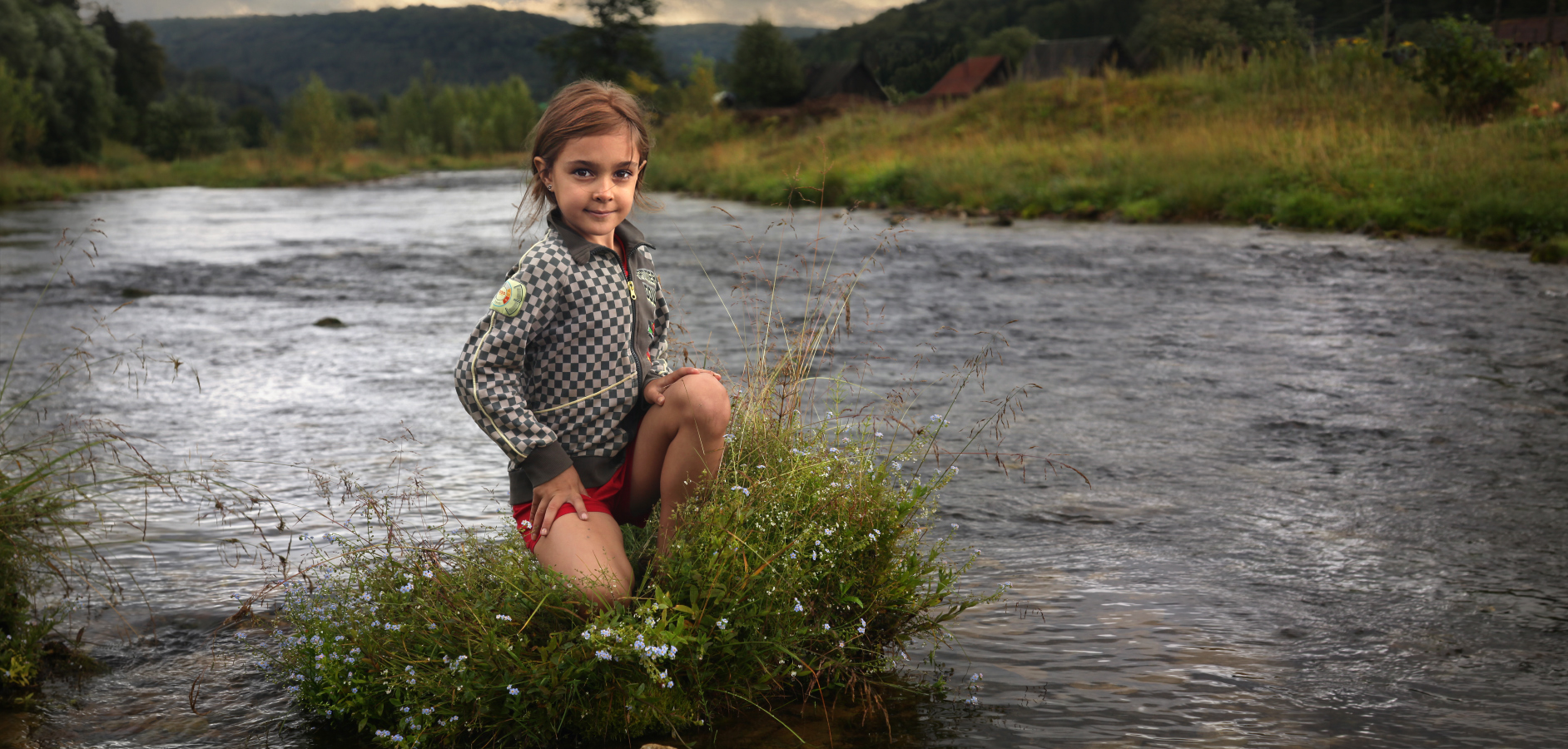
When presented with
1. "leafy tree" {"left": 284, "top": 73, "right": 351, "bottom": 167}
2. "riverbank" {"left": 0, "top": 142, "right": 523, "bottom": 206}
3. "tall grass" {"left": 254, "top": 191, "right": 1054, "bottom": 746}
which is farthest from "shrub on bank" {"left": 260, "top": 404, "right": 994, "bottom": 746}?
"leafy tree" {"left": 284, "top": 73, "right": 351, "bottom": 167}

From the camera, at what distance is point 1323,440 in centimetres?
550

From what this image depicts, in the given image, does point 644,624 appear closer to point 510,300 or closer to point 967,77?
point 510,300

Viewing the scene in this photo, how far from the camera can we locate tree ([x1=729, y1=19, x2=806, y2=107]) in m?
57.1

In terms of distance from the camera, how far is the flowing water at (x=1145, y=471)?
2824 millimetres

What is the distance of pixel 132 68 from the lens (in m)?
76.4

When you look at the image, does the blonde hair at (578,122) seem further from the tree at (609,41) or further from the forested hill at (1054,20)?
the tree at (609,41)

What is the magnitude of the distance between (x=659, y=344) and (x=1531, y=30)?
83.5 ft

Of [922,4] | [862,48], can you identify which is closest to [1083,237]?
[922,4]

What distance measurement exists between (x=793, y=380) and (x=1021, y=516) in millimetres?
1461

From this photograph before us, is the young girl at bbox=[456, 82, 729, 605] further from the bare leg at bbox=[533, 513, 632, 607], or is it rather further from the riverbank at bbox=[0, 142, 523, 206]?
the riverbank at bbox=[0, 142, 523, 206]

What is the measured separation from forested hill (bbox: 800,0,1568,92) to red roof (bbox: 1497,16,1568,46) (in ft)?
1.24

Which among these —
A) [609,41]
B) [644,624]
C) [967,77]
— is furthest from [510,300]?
[609,41]

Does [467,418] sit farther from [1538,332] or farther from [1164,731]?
[1538,332]

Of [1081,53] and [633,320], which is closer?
[633,320]
